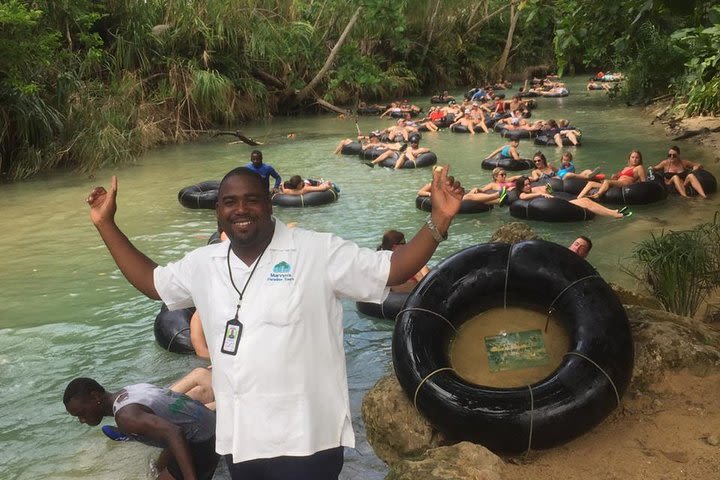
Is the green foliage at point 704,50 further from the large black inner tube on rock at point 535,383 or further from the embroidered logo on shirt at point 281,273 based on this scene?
the embroidered logo on shirt at point 281,273

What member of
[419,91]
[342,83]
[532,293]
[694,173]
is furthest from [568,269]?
[419,91]

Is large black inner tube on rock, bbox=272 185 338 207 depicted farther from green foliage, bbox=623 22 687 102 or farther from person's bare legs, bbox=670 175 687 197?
green foliage, bbox=623 22 687 102

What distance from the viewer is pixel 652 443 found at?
3.93 metres

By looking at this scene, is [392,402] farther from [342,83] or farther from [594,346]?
[342,83]

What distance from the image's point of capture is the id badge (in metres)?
2.38

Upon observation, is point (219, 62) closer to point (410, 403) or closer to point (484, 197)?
point (484, 197)

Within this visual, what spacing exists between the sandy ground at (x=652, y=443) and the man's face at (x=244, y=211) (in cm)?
186

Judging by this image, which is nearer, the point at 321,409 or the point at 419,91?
the point at 321,409

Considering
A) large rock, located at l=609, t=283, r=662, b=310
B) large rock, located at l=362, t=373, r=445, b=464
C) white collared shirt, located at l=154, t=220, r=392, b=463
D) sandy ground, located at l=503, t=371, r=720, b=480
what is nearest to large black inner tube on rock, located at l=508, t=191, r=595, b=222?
large rock, located at l=609, t=283, r=662, b=310

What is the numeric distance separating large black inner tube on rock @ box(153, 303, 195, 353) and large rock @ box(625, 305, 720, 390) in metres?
3.97

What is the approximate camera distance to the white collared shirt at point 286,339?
7.76ft

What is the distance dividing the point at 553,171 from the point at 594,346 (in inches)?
389

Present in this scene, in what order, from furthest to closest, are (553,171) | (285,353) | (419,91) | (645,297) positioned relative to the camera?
(419,91), (553,171), (645,297), (285,353)

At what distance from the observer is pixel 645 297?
621cm
